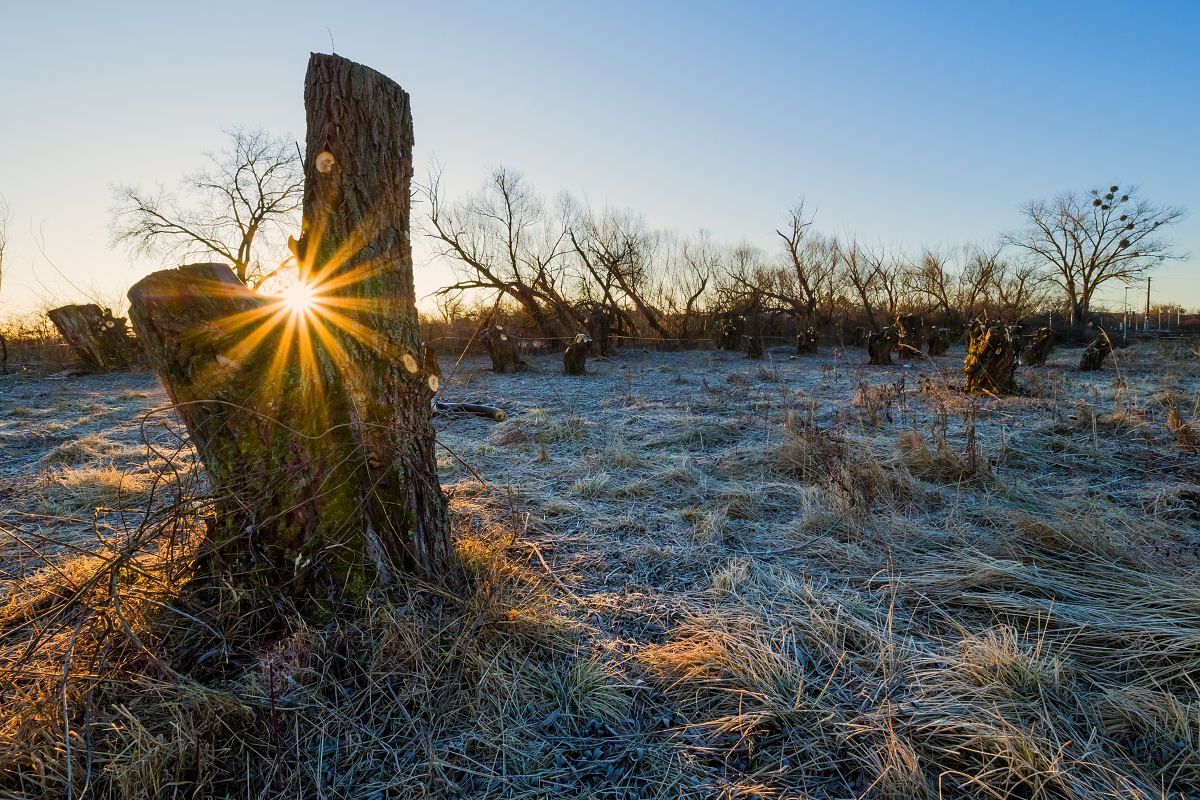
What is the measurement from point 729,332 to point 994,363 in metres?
12.6

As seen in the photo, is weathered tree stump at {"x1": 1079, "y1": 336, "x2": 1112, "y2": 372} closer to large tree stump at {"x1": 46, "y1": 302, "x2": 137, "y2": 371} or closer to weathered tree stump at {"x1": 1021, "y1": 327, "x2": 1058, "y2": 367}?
weathered tree stump at {"x1": 1021, "y1": 327, "x2": 1058, "y2": 367}

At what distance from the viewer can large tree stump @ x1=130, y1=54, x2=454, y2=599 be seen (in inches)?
76.7

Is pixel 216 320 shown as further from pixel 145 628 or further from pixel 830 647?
pixel 830 647

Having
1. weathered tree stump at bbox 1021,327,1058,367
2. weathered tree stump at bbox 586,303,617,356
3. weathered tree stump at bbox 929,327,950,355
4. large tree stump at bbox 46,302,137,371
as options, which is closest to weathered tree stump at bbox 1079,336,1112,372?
weathered tree stump at bbox 1021,327,1058,367

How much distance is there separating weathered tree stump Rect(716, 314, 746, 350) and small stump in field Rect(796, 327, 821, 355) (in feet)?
8.47

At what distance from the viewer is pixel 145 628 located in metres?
1.80

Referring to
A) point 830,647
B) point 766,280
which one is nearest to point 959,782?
point 830,647

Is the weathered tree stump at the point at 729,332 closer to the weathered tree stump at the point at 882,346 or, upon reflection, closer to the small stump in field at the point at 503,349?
the weathered tree stump at the point at 882,346

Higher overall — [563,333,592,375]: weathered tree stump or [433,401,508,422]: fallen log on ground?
[563,333,592,375]: weathered tree stump

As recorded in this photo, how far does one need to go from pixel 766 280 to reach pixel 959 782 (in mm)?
25431

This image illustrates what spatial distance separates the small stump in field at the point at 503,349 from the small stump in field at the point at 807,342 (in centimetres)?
1001

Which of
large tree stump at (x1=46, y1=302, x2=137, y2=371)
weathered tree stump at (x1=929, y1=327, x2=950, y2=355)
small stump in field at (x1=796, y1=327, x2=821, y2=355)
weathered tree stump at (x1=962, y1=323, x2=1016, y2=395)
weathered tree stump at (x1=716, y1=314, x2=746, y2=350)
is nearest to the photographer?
weathered tree stump at (x1=962, y1=323, x2=1016, y2=395)

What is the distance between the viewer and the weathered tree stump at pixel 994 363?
287 inches

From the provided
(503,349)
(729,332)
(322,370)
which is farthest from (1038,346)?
(322,370)
